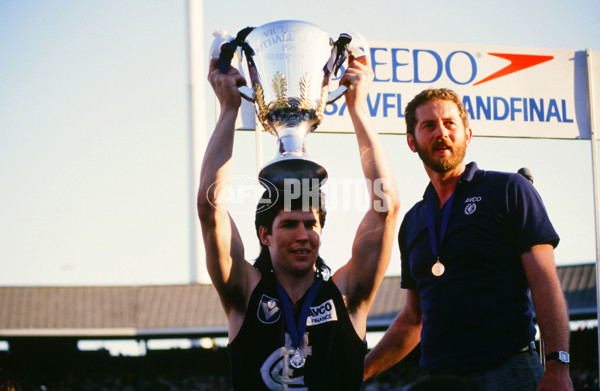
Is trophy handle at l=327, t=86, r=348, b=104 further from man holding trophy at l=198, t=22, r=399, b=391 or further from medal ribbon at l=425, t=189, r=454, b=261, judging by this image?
medal ribbon at l=425, t=189, r=454, b=261

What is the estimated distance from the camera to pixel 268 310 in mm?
2795

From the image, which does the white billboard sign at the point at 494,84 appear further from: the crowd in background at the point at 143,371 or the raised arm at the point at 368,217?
the crowd in background at the point at 143,371

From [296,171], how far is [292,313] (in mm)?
597

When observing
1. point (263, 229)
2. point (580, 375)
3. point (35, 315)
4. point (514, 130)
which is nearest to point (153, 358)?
point (35, 315)

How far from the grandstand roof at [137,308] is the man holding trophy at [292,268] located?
1831 centimetres

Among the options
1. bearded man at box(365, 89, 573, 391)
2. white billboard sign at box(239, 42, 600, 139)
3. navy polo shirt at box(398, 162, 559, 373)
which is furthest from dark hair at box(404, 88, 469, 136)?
white billboard sign at box(239, 42, 600, 139)

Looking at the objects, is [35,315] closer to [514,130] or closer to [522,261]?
[514,130]

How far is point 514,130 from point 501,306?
3668mm

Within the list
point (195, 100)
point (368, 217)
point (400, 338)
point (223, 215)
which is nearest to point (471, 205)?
point (368, 217)

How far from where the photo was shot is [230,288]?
2764 mm

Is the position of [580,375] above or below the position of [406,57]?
below

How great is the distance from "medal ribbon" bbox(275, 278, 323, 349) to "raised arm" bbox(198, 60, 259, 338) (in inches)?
6.2

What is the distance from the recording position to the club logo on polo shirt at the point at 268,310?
2777 millimetres

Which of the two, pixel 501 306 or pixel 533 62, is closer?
pixel 501 306
